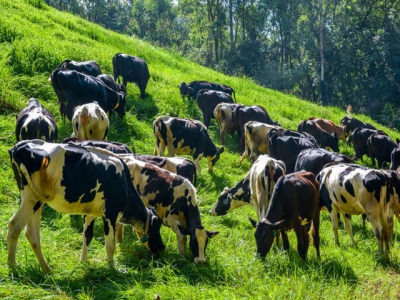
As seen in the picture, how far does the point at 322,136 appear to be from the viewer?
17.4 metres

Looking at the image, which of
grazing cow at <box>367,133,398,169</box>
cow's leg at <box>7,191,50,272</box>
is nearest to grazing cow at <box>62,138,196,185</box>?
cow's leg at <box>7,191,50,272</box>

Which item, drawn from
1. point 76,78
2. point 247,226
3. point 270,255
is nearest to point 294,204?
point 270,255

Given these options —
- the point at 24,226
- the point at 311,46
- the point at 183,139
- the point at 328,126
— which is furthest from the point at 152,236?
the point at 311,46

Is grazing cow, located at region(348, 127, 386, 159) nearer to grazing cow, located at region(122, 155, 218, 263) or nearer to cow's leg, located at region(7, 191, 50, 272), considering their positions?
grazing cow, located at region(122, 155, 218, 263)

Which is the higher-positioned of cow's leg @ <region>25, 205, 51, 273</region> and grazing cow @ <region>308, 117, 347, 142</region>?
cow's leg @ <region>25, 205, 51, 273</region>

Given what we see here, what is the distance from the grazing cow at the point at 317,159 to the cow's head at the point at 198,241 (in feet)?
15.7

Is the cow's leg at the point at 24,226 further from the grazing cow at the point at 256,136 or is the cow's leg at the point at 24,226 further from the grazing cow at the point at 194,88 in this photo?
the grazing cow at the point at 194,88

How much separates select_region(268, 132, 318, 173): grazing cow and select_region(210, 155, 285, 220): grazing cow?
134 inches

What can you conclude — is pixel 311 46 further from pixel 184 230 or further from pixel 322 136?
pixel 184 230

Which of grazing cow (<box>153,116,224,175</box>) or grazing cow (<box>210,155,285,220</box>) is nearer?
grazing cow (<box>210,155,285,220</box>)

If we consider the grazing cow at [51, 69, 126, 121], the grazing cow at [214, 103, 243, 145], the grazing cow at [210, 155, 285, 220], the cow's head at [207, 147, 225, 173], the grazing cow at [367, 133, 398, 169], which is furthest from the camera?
the grazing cow at [214, 103, 243, 145]

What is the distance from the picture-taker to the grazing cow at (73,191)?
18.1 ft

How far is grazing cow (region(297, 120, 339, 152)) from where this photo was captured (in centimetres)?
1720

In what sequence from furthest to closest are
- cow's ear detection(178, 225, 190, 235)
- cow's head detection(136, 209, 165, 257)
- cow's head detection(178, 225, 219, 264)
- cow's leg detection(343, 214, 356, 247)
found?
cow's leg detection(343, 214, 356, 247), cow's ear detection(178, 225, 190, 235), cow's head detection(136, 209, 165, 257), cow's head detection(178, 225, 219, 264)
